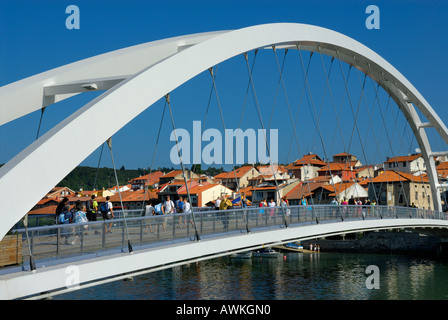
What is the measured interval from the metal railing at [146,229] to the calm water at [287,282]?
11.4 meters

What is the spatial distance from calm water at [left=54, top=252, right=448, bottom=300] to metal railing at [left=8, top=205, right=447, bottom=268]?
1140 centimetres

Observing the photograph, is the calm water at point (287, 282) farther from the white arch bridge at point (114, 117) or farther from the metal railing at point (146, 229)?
the metal railing at point (146, 229)

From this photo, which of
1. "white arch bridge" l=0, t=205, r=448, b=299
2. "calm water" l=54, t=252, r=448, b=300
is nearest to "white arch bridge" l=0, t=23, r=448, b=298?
"white arch bridge" l=0, t=205, r=448, b=299

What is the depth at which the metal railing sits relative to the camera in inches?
345

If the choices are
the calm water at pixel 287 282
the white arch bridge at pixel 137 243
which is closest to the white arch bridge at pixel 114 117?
the white arch bridge at pixel 137 243

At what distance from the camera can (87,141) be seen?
27.9 ft

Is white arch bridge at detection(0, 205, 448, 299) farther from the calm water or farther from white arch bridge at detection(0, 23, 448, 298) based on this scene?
the calm water

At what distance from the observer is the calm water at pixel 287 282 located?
87.6 ft

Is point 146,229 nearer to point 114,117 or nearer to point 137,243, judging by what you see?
point 137,243

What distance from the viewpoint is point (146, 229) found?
10.7 meters

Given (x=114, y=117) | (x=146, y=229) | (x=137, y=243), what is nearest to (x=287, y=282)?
(x=146, y=229)

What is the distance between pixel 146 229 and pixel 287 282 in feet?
72.0

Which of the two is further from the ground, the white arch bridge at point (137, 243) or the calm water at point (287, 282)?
the white arch bridge at point (137, 243)
